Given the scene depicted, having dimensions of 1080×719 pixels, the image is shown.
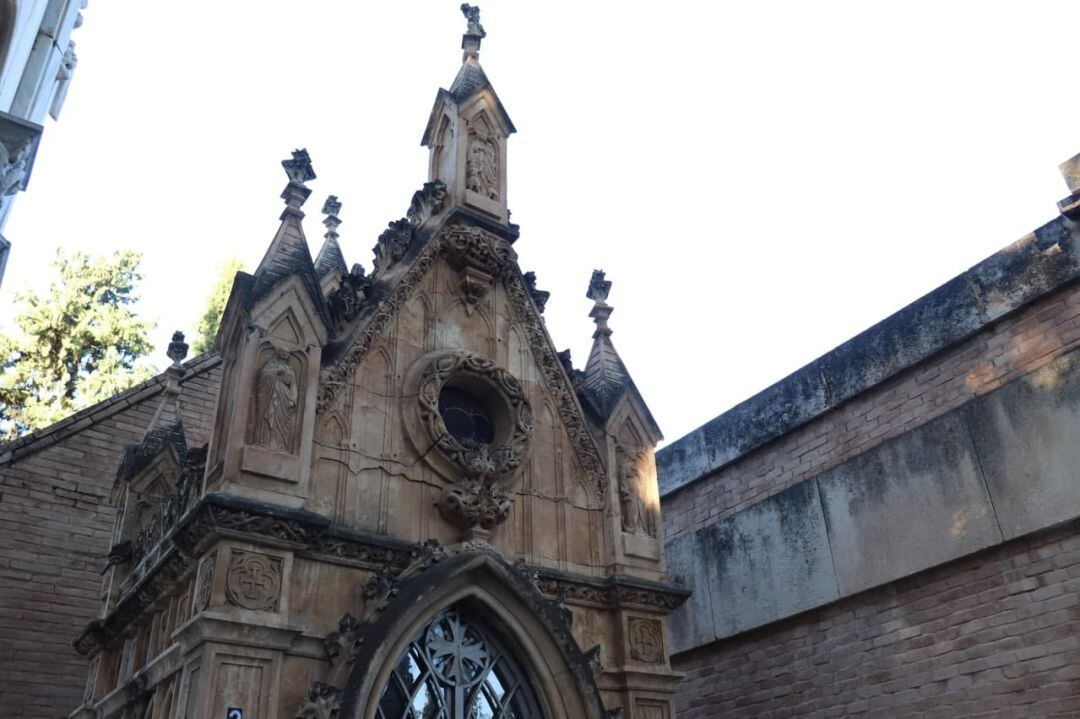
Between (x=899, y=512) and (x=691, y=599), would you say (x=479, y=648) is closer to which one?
(x=899, y=512)

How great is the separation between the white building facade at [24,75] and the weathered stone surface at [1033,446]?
33.6 feet

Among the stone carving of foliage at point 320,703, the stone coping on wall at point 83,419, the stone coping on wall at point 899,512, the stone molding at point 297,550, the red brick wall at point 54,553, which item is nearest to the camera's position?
the stone carving of foliage at point 320,703

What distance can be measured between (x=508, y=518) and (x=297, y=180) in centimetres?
436

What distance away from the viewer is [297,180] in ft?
32.1

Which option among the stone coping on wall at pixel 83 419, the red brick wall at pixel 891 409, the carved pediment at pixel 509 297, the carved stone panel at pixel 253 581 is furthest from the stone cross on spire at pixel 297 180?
the red brick wall at pixel 891 409

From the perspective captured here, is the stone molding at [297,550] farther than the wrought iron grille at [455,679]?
No

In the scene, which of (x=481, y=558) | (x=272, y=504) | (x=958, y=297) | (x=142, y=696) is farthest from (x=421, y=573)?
(x=958, y=297)

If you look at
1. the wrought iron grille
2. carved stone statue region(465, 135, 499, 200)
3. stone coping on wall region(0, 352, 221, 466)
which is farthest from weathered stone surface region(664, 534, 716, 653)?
stone coping on wall region(0, 352, 221, 466)

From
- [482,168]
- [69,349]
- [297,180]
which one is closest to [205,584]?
[297,180]

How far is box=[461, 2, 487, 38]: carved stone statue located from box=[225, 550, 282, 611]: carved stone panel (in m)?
8.73

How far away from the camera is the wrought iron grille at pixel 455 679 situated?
816 cm

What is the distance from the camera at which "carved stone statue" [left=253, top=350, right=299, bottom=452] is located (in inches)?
329

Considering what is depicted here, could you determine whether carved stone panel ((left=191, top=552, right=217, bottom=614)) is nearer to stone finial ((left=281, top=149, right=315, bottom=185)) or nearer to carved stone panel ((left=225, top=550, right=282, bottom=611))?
carved stone panel ((left=225, top=550, right=282, bottom=611))

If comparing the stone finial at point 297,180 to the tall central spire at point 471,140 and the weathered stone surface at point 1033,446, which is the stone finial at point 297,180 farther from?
the weathered stone surface at point 1033,446
